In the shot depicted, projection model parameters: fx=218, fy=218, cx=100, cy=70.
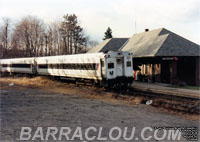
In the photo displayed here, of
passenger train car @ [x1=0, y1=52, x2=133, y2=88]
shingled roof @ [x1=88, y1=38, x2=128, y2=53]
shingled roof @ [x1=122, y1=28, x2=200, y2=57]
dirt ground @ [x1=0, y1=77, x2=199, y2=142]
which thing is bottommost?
dirt ground @ [x1=0, y1=77, x2=199, y2=142]

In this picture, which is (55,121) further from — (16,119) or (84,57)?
(84,57)

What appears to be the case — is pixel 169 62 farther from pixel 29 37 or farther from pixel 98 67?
pixel 29 37

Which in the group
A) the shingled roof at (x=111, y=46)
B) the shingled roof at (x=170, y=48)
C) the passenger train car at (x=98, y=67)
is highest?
the shingled roof at (x=111, y=46)

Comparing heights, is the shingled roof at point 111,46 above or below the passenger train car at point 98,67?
above

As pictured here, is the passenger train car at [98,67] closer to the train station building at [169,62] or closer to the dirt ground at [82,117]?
the dirt ground at [82,117]

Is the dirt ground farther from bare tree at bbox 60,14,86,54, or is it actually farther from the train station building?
bare tree at bbox 60,14,86,54

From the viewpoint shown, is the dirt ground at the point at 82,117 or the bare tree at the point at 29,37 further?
the bare tree at the point at 29,37

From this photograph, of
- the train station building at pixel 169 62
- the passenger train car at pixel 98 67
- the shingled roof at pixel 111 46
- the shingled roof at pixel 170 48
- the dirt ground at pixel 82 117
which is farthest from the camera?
the shingled roof at pixel 111 46

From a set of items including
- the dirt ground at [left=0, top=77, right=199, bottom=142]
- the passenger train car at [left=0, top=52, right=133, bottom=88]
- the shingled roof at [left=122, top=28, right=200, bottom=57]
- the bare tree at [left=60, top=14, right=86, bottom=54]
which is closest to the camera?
the dirt ground at [left=0, top=77, right=199, bottom=142]

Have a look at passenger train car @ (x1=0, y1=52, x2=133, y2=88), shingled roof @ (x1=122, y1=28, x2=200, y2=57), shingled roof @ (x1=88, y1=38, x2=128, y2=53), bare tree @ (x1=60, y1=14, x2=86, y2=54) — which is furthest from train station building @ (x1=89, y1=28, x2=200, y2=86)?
bare tree @ (x1=60, y1=14, x2=86, y2=54)

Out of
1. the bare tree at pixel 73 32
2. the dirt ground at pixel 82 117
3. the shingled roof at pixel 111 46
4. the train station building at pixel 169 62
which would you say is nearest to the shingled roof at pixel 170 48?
the train station building at pixel 169 62

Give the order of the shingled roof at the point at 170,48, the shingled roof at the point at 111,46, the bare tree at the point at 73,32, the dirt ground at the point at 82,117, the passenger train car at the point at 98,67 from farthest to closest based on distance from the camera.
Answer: the bare tree at the point at 73,32 → the shingled roof at the point at 111,46 → the shingled roof at the point at 170,48 → the passenger train car at the point at 98,67 → the dirt ground at the point at 82,117

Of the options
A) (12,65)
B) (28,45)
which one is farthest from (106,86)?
(28,45)

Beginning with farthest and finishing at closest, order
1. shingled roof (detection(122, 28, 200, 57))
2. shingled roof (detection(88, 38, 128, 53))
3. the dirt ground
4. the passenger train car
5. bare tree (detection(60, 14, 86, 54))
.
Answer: bare tree (detection(60, 14, 86, 54)) → shingled roof (detection(88, 38, 128, 53)) → shingled roof (detection(122, 28, 200, 57)) → the passenger train car → the dirt ground
